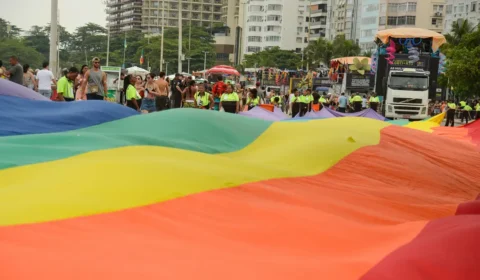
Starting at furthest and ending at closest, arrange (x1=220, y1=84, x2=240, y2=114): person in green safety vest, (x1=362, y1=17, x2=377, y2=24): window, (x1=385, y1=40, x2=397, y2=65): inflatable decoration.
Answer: (x1=362, y1=17, x2=377, y2=24): window < (x1=385, y1=40, x2=397, y2=65): inflatable decoration < (x1=220, y1=84, x2=240, y2=114): person in green safety vest

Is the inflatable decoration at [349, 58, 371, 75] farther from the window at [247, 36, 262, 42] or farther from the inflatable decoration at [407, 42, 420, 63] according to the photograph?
the window at [247, 36, 262, 42]

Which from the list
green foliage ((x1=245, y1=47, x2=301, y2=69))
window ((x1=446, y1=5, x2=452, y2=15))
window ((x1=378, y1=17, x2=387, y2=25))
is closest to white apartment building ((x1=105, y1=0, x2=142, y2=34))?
green foliage ((x1=245, y1=47, x2=301, y2=69))

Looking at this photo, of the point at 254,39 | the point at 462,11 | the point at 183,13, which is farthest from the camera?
the point at 183,13

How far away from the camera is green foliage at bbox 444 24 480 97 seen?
39.2 m

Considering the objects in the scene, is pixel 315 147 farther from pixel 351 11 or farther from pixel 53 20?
pixel 351 11

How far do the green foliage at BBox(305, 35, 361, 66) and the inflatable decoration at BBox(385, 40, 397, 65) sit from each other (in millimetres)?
49973

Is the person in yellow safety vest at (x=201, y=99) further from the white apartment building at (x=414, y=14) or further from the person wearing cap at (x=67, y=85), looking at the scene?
the white apartment building at (x=414, y=14)

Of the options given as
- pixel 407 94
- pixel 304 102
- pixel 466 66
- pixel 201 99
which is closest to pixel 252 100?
pixel 304 102

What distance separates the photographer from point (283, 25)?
121562 mm

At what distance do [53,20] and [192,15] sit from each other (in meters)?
135

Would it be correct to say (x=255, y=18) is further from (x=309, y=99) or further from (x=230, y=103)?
(x=230, y=103)

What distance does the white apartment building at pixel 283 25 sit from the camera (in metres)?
122

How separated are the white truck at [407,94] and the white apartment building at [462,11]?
37.2m

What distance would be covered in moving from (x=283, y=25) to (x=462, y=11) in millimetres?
54450
